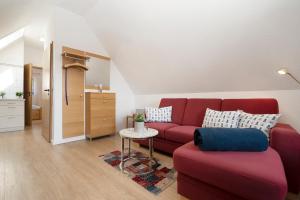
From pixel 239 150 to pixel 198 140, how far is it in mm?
358

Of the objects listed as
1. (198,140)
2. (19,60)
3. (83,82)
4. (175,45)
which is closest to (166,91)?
(175,45)

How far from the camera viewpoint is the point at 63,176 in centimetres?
179

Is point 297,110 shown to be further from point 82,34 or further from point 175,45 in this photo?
point 82,34

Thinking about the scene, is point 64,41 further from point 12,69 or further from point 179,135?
point 179,135

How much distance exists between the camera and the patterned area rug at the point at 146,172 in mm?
1624

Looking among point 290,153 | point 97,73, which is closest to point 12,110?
point 97,73

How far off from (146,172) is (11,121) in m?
4.26

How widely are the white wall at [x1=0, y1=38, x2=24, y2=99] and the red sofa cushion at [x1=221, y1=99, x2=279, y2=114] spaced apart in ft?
18.4

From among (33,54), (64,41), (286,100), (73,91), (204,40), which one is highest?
(33,54)

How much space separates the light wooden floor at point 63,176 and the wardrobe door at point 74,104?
428mm

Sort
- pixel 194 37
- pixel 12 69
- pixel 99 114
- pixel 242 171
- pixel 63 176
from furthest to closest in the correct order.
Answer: pixel 12 69 → pixel 99 114 → pixel 194 37 → pixel 63 176 → pixel 242 171

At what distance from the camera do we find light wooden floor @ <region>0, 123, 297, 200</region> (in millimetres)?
1460

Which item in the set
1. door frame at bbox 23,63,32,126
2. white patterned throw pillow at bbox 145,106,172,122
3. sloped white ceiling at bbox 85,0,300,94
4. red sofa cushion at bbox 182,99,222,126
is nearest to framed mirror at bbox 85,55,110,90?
sloped white ceiling at bbox 85,0,300,94

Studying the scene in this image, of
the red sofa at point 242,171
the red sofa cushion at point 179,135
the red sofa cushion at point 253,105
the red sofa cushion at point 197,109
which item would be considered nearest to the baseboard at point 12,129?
the red sofa cushion at point 179,135
